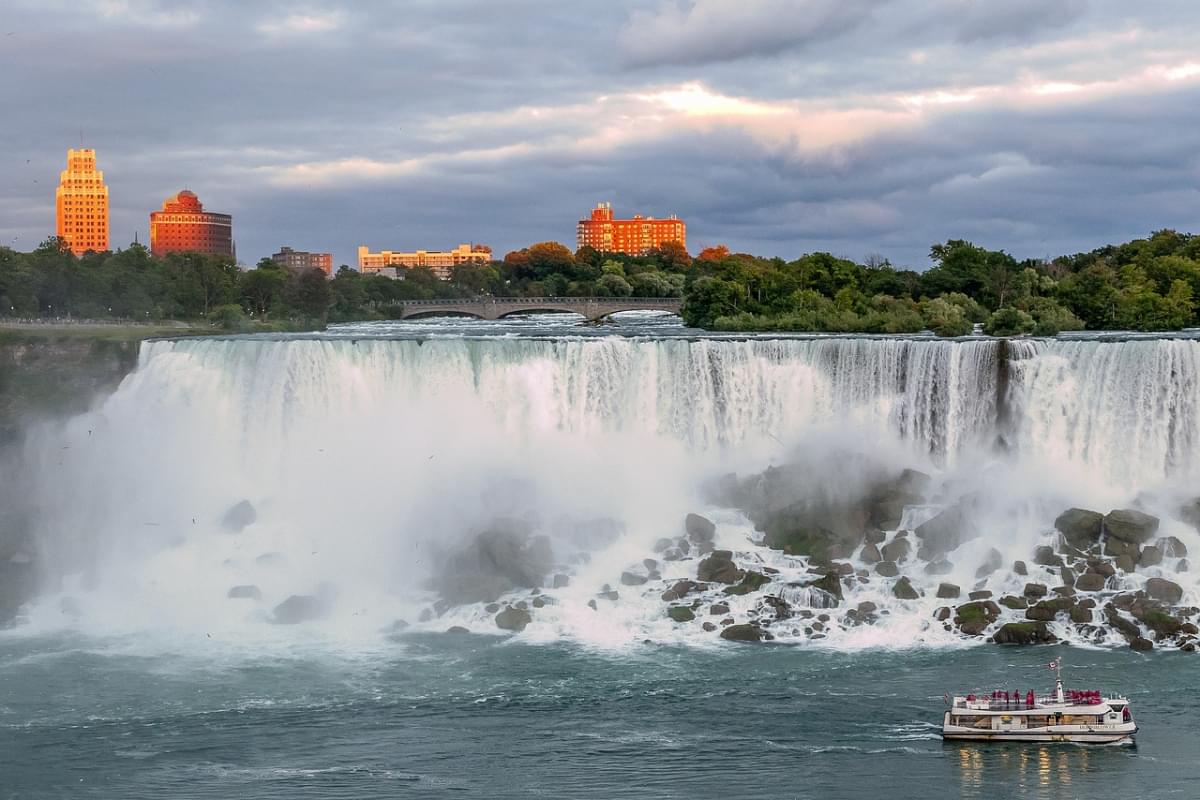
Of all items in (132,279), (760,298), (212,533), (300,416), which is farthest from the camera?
(132,279)

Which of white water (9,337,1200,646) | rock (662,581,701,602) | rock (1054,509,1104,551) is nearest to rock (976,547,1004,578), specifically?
white water (9,337,1200,646)

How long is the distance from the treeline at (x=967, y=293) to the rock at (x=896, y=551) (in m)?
24.1

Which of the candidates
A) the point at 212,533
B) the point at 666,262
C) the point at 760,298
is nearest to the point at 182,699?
the point at 212,533

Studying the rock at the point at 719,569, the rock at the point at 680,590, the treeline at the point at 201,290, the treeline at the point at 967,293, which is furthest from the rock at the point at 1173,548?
the treeline at the point at 201,290

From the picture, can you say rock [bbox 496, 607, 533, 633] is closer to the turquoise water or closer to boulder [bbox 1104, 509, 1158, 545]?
the turquoise water

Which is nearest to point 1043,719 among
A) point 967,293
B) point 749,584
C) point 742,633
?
point 742,633

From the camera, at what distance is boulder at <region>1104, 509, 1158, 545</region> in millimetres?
37562

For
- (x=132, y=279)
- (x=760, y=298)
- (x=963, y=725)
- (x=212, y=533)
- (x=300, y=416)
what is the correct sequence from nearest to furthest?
(x=963, y=725), (x=212, y=533), (x=300, y=416), (x=760, y=298), (x=132, y=279)

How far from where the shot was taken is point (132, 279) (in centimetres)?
8394

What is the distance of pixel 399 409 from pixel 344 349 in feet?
8.29

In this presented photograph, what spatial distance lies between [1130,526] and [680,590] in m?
11.3

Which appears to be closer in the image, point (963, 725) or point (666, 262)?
point (963, 725)

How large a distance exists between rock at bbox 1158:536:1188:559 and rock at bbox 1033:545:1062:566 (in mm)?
2510

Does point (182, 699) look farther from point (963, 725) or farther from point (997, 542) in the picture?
point (997, 542)
